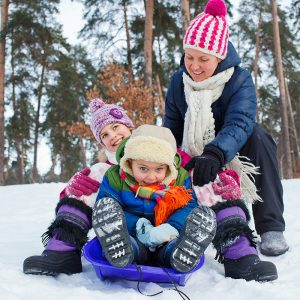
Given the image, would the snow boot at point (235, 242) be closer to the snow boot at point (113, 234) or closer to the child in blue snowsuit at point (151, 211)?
the child in blue snowsuit at point (151, 211)

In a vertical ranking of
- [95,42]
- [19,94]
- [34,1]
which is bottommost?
[19,94]

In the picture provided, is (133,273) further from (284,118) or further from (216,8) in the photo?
(284,118)

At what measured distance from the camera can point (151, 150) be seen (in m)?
2.00

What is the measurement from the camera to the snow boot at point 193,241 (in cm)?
160

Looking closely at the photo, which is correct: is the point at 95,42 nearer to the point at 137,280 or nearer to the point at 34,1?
the point at 34,1

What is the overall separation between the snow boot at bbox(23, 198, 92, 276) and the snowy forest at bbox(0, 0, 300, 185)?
6522 millimetres

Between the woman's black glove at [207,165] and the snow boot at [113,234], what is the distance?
42 centimetres

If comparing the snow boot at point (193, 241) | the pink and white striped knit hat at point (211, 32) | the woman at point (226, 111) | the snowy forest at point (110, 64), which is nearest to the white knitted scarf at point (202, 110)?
the woman at point (226, 111)

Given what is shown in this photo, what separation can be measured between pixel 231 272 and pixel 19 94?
1442 centimetres

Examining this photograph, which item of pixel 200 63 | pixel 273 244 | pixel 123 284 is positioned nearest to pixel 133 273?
pixel 123 284

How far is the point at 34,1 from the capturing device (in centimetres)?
1250

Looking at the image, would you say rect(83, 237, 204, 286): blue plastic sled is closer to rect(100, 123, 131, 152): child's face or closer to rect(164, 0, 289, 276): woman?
rect(164, 0, 289, 276): woman

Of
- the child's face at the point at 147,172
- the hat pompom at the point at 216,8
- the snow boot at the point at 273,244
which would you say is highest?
the hat pompom at the point at 216,8

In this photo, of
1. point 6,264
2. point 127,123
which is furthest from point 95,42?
point 6,264
